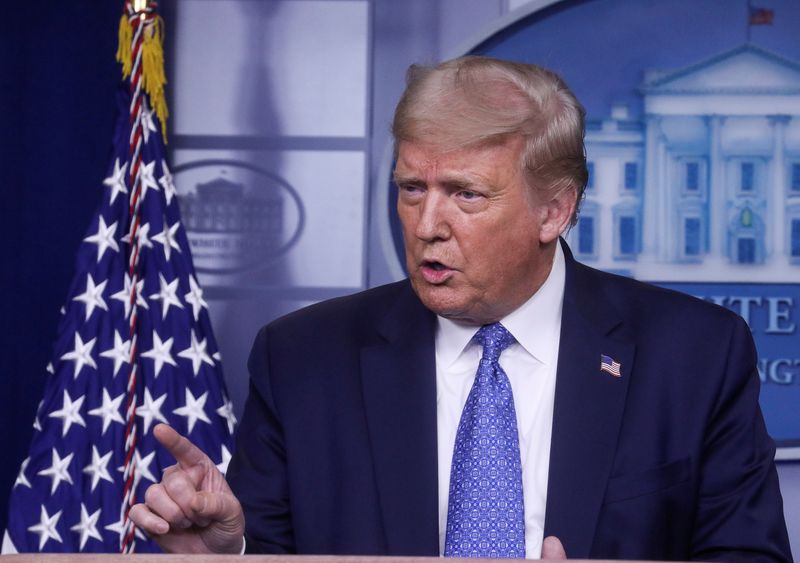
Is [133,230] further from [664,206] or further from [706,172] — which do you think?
[706,172]

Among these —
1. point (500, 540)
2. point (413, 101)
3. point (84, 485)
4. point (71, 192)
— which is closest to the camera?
point (500, 540)

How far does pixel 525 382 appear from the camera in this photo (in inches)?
70.9

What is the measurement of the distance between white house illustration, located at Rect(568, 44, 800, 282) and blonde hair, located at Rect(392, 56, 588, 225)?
49.9 inches

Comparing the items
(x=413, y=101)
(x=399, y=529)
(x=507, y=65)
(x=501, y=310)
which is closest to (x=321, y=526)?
(x=399, y=529)

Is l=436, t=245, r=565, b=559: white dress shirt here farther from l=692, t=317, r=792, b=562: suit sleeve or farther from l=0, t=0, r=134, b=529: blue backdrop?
l=0, t=0, r=134, b=529: blue backdrop

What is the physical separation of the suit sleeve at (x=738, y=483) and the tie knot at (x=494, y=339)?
1.19ft

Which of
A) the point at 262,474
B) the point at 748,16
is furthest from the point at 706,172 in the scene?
the point at 262,474

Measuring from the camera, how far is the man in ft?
5.57

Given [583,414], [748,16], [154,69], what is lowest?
[583,414]

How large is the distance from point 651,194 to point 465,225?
1.55 m

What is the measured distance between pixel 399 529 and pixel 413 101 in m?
0.68

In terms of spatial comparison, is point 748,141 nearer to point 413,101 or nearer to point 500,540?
→ point 413,101

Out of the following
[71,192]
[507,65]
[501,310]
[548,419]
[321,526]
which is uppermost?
[507,65]

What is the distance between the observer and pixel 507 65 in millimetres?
1830
